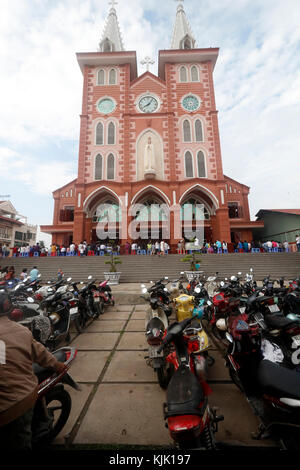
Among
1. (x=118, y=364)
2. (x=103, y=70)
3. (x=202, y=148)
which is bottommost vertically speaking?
(x=118, y=364)

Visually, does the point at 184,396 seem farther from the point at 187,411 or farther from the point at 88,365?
the point at 88,365

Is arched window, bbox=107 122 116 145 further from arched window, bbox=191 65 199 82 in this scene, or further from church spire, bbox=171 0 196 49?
church spire, bbox=171 0 196 49

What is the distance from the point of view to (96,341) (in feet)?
13.1

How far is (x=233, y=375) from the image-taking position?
244 cm

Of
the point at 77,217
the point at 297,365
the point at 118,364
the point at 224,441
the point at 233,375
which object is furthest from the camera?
the point at 77,217

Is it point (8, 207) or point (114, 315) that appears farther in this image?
point (8, 207)

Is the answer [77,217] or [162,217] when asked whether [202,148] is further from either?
[77,217]

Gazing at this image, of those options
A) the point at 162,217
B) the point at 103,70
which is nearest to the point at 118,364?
the point at 162,217

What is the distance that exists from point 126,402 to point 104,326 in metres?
2.68

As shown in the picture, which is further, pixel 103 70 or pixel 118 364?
pixel 103 70

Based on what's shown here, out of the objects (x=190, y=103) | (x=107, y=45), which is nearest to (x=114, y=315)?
(x=190, y=103)

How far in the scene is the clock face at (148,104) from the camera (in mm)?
20391

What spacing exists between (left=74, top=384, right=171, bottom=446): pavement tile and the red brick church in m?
15.3
